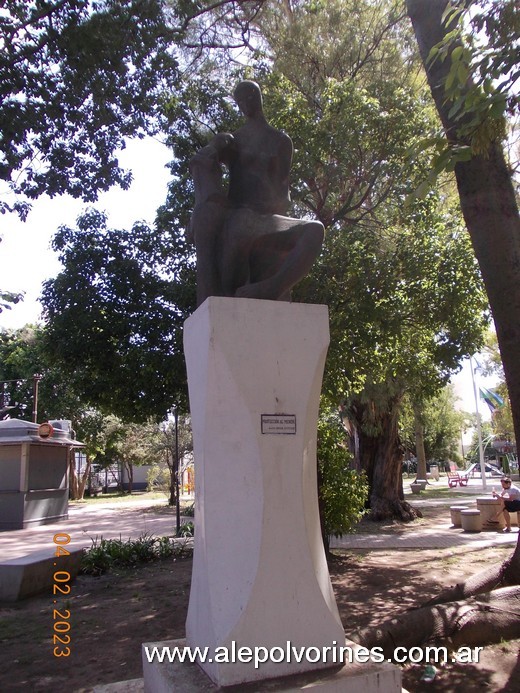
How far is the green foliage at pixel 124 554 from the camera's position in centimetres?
889

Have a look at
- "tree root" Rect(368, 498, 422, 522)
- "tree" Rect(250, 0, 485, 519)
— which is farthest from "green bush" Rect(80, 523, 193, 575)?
"tree root" Rect(368, 498, 422, 522)

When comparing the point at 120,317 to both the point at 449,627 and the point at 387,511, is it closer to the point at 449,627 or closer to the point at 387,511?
the point at 449,627

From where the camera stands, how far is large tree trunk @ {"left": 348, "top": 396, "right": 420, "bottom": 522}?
1453 centimetres

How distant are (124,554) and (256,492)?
286 inches

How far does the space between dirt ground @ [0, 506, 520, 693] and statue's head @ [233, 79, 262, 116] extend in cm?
424

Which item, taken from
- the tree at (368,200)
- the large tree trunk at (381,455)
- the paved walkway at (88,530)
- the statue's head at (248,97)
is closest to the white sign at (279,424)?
the statue's head at (248,97)

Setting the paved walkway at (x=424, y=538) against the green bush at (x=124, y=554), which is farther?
the paved walkway at (x=424, y=538)

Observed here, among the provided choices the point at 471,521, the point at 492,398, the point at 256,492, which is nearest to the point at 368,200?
the point at 471,521

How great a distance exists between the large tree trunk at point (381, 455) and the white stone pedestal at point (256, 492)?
1140cm

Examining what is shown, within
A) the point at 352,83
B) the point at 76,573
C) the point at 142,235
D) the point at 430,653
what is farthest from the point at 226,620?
the point at 352,83
